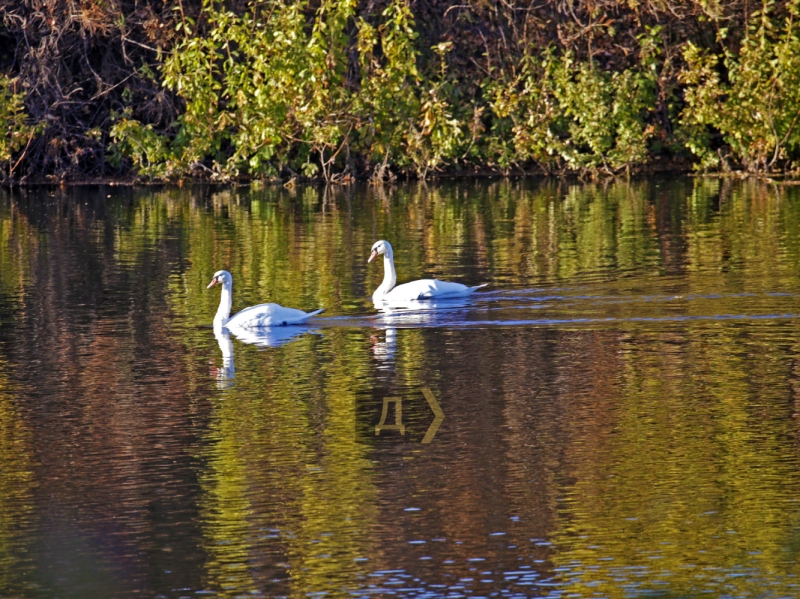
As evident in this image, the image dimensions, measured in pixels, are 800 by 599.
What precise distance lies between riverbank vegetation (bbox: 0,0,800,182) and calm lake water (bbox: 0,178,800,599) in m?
11.1

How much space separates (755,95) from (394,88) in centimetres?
710

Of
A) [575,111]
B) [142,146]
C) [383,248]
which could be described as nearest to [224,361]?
[383,248]

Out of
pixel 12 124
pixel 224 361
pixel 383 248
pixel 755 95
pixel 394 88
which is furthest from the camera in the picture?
pixel 12 124

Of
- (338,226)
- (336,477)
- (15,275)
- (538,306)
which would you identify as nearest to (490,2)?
(338,226)

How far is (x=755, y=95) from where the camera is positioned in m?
28.8

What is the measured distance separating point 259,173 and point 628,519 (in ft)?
80.0

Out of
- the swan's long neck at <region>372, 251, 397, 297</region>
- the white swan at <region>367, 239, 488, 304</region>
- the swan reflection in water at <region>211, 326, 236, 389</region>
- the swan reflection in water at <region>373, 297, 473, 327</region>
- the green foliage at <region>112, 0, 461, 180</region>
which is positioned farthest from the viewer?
the green foliage at <region>112, 0, 461, 180</region>

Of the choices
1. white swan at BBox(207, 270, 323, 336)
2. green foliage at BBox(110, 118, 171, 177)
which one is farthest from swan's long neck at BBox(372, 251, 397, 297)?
green foliage at BBox(110, 118, 171, 177)

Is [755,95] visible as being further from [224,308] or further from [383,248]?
[224,308]

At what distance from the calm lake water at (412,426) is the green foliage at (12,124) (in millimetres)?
11963

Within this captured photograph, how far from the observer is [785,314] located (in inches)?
519

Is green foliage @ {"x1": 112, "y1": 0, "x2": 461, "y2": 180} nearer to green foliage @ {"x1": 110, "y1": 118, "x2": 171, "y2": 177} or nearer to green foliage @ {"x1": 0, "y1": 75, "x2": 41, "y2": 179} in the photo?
green foliage @ {"x1": 110, "y1": 118, "x2": 171, "y2": 177}

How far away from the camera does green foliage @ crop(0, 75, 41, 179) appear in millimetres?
30094

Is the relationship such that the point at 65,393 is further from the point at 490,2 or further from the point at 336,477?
the point at 490,2
